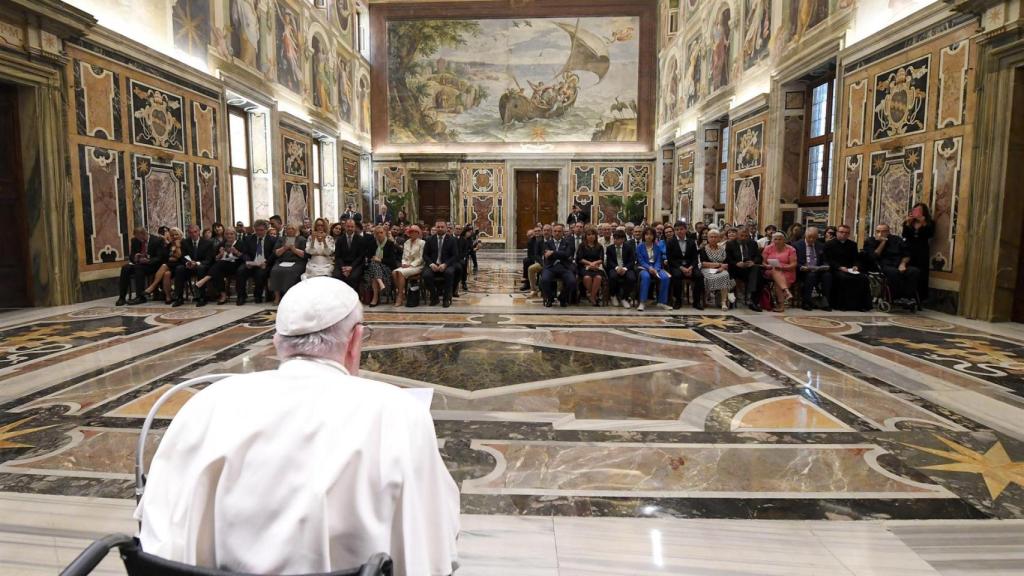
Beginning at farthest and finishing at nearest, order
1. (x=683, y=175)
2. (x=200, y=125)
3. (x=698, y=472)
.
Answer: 1. (x=683, y=175)
2. (x=200, y=125)
3. (x=698, y=472)

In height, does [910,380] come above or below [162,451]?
below

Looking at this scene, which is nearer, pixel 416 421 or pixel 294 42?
pixel 416 421

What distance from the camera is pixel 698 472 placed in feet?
10.2

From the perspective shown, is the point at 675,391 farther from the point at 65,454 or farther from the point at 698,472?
the point at 65,454

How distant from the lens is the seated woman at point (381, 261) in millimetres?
9203

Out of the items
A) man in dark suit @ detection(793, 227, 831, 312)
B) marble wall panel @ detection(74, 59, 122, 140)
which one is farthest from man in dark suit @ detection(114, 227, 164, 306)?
man in dark suit @ detection(793, 227, 831, 312)

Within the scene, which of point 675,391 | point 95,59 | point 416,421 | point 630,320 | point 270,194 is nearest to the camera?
point 416,421

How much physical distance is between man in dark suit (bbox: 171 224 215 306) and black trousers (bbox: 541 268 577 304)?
204 inches

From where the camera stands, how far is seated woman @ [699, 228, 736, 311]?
8797 mm

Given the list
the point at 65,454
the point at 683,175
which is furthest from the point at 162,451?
the point at 683,175

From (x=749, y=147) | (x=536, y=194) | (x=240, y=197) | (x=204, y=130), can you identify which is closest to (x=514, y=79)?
(x=536, y=194)

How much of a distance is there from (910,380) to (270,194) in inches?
534

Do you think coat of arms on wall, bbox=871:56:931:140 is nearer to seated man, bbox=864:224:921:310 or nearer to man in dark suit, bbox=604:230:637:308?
seated man, bbox=864:224:921:310

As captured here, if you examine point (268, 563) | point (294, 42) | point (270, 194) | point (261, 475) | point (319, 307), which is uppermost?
point (294, 42)
